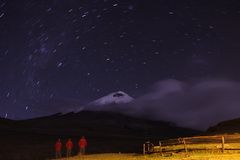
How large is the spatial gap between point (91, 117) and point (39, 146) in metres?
115

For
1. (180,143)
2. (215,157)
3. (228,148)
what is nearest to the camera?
(215,157)

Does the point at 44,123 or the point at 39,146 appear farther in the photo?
the point at 44,123

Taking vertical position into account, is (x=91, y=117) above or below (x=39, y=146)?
above

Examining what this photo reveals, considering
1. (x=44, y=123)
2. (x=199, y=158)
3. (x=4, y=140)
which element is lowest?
(x=199, y=158)

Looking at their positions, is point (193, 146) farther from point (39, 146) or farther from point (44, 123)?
point (44, 123)

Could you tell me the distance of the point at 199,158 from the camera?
28.3 meters

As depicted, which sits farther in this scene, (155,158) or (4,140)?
(4,140)

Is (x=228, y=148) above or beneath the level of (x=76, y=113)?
beneath

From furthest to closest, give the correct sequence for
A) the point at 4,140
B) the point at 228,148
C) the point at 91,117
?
1. the point at 91,117
2. the point at 4,140
3. the point at 228,148

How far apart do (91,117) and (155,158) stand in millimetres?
148114

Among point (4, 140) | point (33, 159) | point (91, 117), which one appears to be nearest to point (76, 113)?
point (91, 117)

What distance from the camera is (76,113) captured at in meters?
194

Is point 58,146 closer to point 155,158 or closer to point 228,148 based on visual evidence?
point 155,158

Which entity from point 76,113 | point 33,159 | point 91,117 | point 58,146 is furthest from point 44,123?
point 58,146
